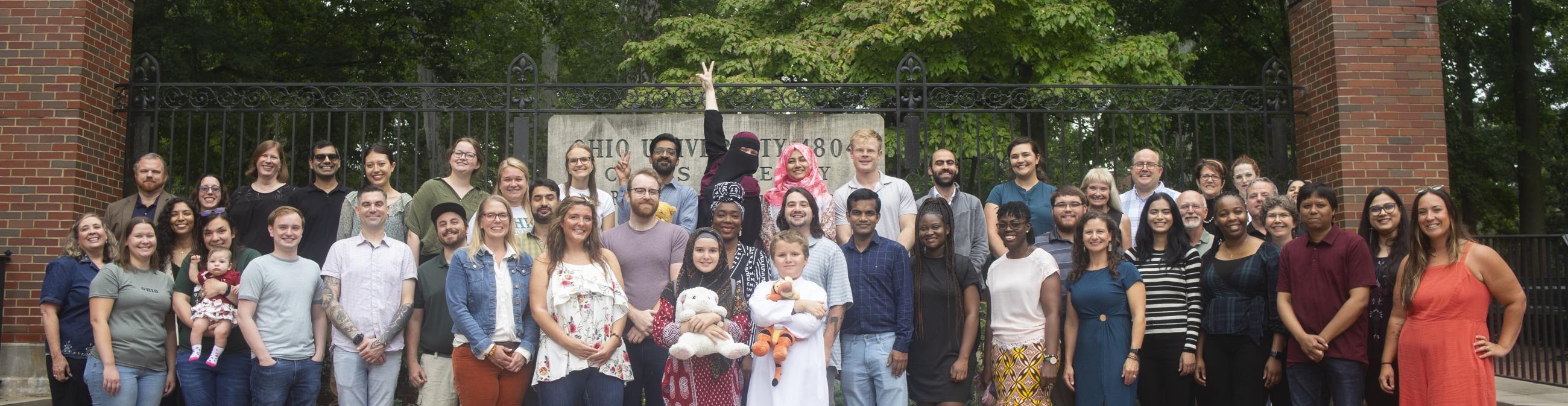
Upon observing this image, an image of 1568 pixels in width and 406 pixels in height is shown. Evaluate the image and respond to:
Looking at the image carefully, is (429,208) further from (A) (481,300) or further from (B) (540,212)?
(A) (481,300)

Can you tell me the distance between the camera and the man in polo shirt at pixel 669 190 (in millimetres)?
5949

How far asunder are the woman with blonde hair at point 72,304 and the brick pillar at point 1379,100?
7.27m

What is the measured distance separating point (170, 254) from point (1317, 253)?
17.9ft

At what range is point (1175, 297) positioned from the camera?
5.05 meters

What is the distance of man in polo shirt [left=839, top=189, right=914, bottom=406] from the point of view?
5.02 m

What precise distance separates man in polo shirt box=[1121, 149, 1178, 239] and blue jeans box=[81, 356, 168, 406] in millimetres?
5064

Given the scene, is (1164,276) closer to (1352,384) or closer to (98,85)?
(1352,384)

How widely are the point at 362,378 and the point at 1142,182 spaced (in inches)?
168

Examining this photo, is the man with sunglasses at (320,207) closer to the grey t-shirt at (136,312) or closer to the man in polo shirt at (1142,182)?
the grey t-shirt at (136,312)

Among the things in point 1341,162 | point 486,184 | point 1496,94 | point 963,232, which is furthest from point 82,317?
point 1496,94

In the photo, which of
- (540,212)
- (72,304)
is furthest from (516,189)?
(72,304)

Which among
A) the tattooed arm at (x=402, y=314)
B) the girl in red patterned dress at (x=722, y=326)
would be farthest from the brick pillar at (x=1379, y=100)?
the tattooed arm at (x=402, y=314)

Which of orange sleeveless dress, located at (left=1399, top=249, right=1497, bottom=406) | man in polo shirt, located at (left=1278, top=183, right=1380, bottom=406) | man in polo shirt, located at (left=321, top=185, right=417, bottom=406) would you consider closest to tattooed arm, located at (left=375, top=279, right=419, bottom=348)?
man in polo shirt, located at (left=321, top=185, right=417, bottom=406)

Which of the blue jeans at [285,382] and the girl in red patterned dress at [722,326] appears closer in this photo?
the girl in red patterned dress at [722,326]
